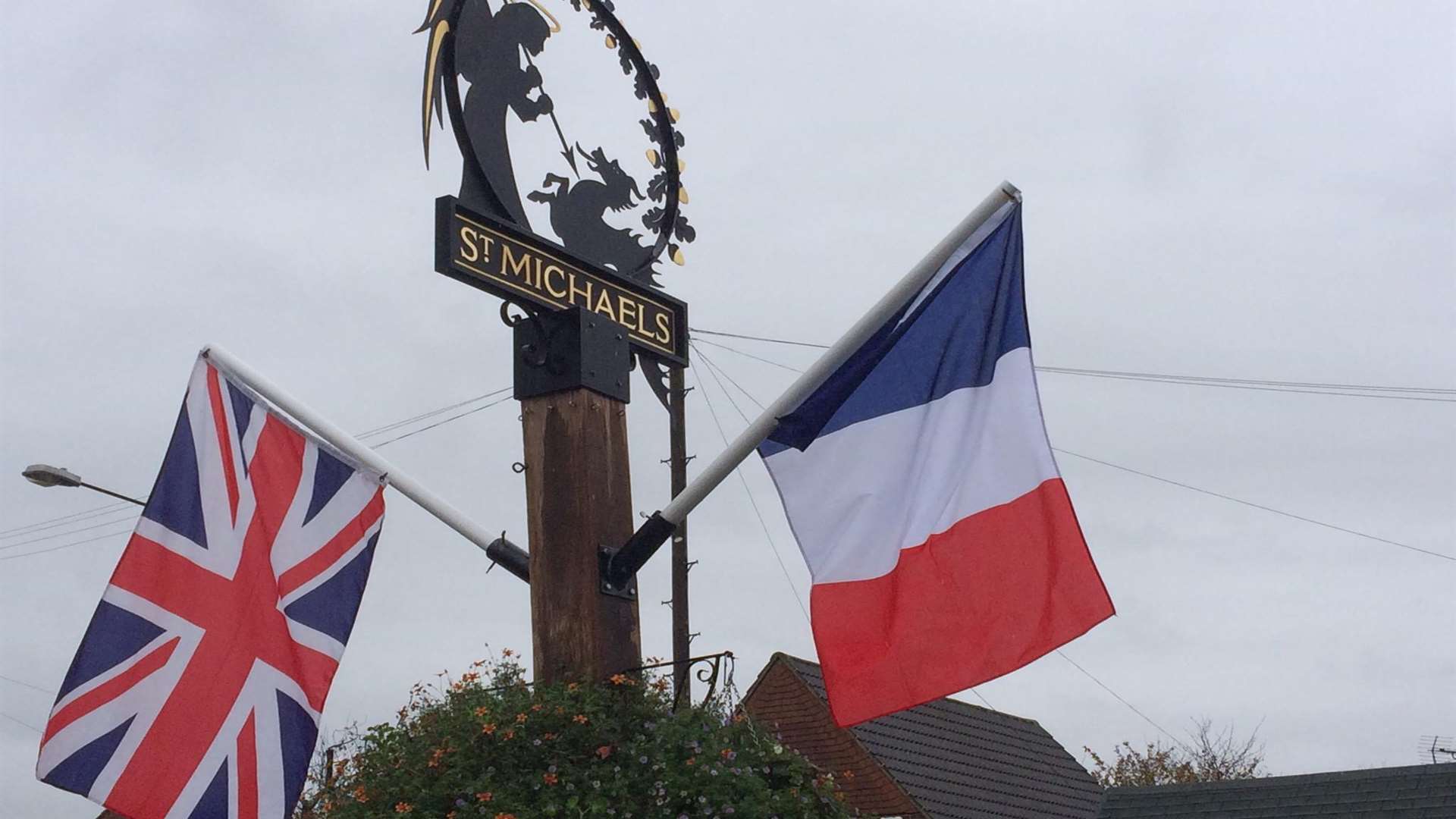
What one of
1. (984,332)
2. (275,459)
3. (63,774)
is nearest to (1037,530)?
(984,332)

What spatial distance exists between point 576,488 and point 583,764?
3.52ft

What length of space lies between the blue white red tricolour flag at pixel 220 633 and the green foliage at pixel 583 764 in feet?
1.46

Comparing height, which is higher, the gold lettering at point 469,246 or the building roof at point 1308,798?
the gold lettering at point 469,246

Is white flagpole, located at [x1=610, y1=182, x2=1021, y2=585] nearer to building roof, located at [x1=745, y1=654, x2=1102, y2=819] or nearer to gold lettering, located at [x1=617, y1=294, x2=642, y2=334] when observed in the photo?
gold lettering, located at [x1=617, y1=294, x2=642, y2=334]

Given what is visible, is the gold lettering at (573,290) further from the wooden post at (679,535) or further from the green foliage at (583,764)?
the wooden post at (679,535)

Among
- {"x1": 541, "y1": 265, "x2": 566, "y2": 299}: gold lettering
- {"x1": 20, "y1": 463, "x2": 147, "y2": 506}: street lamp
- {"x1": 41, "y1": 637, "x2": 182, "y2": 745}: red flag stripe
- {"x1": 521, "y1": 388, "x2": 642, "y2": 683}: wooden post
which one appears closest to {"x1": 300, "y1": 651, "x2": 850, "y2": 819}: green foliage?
{"x1": 521, "y1": 388, "x2": 642, "y2": 683}: wooden post

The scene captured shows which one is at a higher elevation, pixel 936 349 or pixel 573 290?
pixel 573 290

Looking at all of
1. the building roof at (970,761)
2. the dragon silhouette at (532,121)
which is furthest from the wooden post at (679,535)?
the dragon silhouette at (532,121)

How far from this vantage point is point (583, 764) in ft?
18.9

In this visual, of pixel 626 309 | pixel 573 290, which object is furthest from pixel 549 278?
pixel 626 309

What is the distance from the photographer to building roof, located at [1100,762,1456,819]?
48.8 feet

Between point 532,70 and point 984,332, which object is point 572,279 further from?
point 984,332

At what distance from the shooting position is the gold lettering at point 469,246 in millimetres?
6117

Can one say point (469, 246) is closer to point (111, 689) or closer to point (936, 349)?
point (936, 349)
